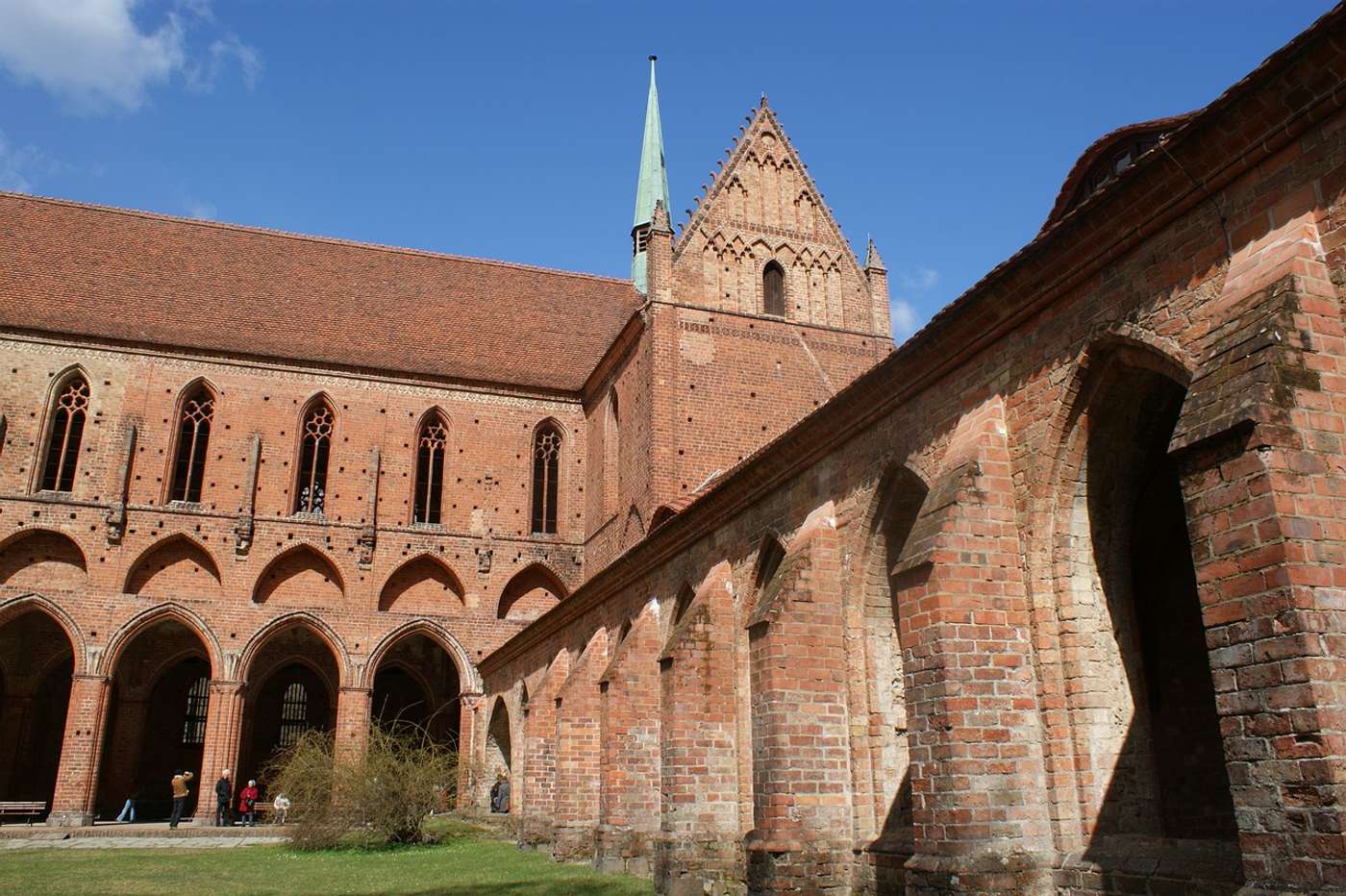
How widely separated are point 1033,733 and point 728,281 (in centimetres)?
1914

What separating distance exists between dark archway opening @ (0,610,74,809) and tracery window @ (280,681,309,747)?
5.94m

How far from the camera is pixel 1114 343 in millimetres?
7879

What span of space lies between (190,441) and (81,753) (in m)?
8.30

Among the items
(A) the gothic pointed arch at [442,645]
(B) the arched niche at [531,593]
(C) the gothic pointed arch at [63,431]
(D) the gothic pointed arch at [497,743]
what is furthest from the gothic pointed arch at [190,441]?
(D) the gothic pointed arch at [497,743]

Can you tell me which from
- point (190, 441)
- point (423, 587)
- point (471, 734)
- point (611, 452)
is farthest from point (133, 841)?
point (611, 452)

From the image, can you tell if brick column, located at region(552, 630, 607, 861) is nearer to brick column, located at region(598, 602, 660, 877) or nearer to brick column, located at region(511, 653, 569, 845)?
brick column, located at region(511, 653, 569, 845)

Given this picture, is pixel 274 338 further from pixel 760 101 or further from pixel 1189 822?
pixel 1189 822

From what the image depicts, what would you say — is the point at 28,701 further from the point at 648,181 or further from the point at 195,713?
the point at 648,181

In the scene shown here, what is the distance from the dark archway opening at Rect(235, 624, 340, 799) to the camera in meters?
31.2

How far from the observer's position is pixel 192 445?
29.8 metres

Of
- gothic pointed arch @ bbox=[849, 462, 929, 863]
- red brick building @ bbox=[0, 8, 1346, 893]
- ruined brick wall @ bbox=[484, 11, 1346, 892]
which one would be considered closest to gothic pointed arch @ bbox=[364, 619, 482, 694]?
red brick building @ bbox=[0, 8, 1346, 893]

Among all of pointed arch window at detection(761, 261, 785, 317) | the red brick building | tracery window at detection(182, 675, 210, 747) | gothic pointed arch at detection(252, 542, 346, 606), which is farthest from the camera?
tracery window at detection(182, 675, 210, 747)

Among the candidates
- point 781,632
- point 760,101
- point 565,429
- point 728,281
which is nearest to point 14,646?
point 565,429

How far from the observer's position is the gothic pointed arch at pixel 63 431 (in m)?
28.5
